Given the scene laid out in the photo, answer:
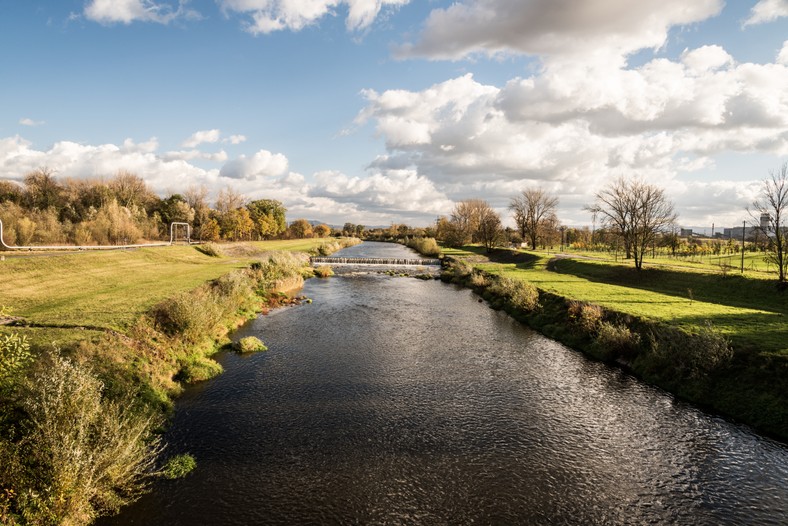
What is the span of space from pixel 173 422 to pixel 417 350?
1465cm

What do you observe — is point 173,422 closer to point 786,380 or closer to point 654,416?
point 654,416

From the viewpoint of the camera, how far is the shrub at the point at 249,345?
80.1 feet

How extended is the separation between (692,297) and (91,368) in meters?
41.4

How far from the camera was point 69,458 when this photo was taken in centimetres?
993

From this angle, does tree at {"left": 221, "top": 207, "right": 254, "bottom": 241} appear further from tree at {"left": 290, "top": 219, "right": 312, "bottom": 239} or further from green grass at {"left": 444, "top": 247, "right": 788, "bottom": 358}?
green grass at {"left": 444, "top": 247, "right": 788, "bottom": 358}

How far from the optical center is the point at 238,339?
88.5ft

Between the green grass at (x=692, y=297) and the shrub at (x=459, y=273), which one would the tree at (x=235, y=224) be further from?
the green grass at (x=692, y=297)

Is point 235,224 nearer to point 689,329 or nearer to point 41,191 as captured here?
point 41,191

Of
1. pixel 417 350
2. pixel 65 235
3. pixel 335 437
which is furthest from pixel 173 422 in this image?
pixel 65 235

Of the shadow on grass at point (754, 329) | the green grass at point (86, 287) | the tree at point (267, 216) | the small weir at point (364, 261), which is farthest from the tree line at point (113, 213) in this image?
the shadow on grass at point (754, 329)

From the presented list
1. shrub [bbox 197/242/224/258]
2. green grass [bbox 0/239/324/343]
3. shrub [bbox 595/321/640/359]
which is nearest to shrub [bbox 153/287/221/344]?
green grass [bbox 0/239/324/343]

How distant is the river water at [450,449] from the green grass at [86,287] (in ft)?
22.5

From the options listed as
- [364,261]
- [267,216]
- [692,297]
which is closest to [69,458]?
[692,297]

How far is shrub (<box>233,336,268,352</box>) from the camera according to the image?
24.4 m
